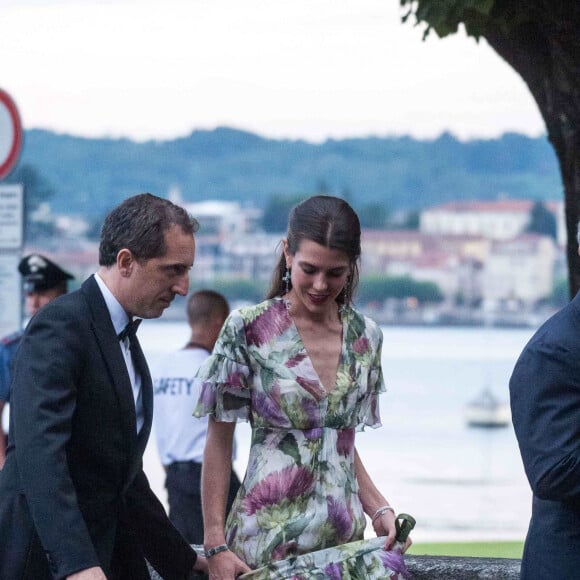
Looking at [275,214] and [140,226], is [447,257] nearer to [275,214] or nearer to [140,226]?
[275,214]

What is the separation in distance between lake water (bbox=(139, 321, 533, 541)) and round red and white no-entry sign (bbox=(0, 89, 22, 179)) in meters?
4.30

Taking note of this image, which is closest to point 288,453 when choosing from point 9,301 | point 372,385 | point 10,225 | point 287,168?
point 372,385

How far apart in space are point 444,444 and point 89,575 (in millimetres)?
42185

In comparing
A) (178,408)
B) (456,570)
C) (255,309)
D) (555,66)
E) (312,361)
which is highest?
(555,66)

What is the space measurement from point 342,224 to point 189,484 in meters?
4.24

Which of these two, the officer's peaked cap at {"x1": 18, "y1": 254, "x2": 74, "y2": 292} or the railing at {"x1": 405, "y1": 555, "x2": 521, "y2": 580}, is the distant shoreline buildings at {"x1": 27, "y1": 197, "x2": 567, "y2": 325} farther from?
the railing at {"x1": 405, "y1": 555, "x2": 521, "y2": 580}

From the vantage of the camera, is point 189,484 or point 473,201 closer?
point 189,484

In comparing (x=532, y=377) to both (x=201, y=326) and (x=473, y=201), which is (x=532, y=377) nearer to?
(x=201, y=326)

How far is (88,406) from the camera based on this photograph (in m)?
3.40

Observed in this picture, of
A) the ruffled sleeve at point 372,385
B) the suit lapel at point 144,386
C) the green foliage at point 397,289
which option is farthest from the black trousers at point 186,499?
the green foliage at point 397,289

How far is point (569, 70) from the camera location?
20.6 feet

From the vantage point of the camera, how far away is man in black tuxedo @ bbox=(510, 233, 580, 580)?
3266 mm

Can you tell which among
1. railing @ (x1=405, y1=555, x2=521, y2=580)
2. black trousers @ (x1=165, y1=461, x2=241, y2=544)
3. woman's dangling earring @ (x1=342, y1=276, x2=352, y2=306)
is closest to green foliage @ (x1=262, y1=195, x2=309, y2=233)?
black trousers @ (x1=165, y1=461, x2=241, y2=544)

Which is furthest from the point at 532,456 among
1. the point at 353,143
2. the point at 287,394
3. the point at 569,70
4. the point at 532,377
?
the point at 353,143
